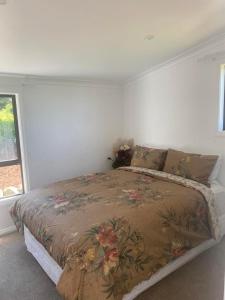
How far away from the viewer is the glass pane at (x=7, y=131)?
2.85 metres

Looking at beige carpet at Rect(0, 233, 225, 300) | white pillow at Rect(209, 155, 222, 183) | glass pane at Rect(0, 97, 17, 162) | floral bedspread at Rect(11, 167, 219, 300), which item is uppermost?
glass pane at Rect(0, 97, 17, 162)

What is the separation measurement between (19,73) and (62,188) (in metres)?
1.54

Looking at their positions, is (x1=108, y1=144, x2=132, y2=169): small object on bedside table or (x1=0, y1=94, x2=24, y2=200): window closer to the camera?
(x1=0, y1=94, x2=24, y2=200): window

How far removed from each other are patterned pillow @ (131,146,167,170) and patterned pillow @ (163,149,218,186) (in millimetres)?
142

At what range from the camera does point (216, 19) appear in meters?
2.18

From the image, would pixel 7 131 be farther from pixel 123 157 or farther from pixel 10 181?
pixel 123 157

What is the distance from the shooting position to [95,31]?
2027mm

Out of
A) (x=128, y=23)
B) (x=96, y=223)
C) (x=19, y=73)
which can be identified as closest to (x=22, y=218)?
(x=96, y=223)

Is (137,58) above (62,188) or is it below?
above

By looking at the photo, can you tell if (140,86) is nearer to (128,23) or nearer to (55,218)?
(128,23)

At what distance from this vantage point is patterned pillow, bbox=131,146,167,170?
10.00ft

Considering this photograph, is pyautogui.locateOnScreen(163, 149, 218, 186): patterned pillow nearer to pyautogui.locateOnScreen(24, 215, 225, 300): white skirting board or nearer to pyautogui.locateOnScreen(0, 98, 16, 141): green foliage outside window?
pyautogui.locateOnScreen(24, 215, 225, 300): white skirting board

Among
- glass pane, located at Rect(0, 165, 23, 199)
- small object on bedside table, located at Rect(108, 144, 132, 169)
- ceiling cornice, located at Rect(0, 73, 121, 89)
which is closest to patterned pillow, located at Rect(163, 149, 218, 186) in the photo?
small object on bedside table, located at Rect(108, 144, 132, 169)

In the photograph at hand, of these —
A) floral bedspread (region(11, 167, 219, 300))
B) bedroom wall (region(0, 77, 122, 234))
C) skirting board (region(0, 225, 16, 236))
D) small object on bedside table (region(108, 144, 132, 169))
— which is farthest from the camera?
small object on bedside table (region(108, 144, 132, 169))
